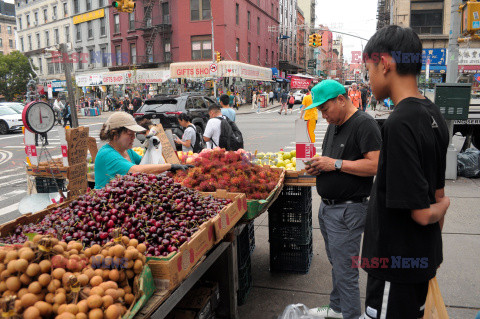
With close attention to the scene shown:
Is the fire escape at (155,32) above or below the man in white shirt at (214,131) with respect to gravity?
above

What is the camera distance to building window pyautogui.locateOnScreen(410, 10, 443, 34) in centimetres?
3747

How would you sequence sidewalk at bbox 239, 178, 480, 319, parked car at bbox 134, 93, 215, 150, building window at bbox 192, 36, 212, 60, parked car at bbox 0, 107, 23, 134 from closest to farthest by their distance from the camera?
sidewalk at bbox 239, 178, 480, 319 < parked car at bbox 134, 93, 215, 150 < parked car at bbox 0, 107, 23, 134 < building window at bbox 192, 36, 212, 60

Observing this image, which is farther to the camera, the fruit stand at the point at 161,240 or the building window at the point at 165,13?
the building window at the point at 165,13

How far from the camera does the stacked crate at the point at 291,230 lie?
436 cm

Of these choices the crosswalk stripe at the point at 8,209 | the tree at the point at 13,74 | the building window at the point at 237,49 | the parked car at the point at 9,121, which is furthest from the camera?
the tree at the point at 13,74

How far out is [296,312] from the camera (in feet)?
11.4

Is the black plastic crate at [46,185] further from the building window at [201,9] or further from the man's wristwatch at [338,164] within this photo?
the building window at [201,9]

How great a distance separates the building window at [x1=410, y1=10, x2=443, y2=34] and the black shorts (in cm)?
4155

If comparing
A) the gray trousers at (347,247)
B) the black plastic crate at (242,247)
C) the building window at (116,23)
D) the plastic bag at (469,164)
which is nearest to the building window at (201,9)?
the building window at (116,23)

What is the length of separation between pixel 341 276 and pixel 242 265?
1.14m

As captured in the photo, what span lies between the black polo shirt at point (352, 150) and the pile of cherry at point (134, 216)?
3.13 feet

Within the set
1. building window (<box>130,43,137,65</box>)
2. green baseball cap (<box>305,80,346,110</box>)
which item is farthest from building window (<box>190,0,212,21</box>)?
green baseball cap (<box>305,80,346,110</box>)

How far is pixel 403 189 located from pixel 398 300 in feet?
1.91

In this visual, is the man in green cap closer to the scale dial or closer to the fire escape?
the scale dial
